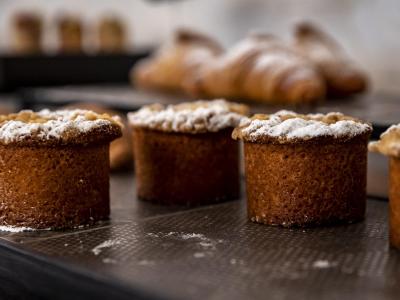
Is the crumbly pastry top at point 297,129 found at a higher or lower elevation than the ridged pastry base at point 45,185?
higher

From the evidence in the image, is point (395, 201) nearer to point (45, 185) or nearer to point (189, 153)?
point (189, 153)

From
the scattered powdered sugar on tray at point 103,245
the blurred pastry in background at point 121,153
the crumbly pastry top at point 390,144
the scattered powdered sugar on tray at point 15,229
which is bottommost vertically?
the scattered powdered sugar on tray at point 103,245

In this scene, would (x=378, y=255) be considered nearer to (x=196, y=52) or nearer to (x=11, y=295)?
(x=11, y=295)

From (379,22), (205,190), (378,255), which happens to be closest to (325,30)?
(379,22)

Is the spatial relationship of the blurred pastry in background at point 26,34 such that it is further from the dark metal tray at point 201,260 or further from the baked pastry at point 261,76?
the dark metal tray at point 201,260

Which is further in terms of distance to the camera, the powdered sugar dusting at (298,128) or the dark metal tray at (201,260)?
the powdered sugar dusting at (298,128)

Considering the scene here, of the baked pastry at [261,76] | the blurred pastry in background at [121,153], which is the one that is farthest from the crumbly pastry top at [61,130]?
the baked pastry at [261,76]
